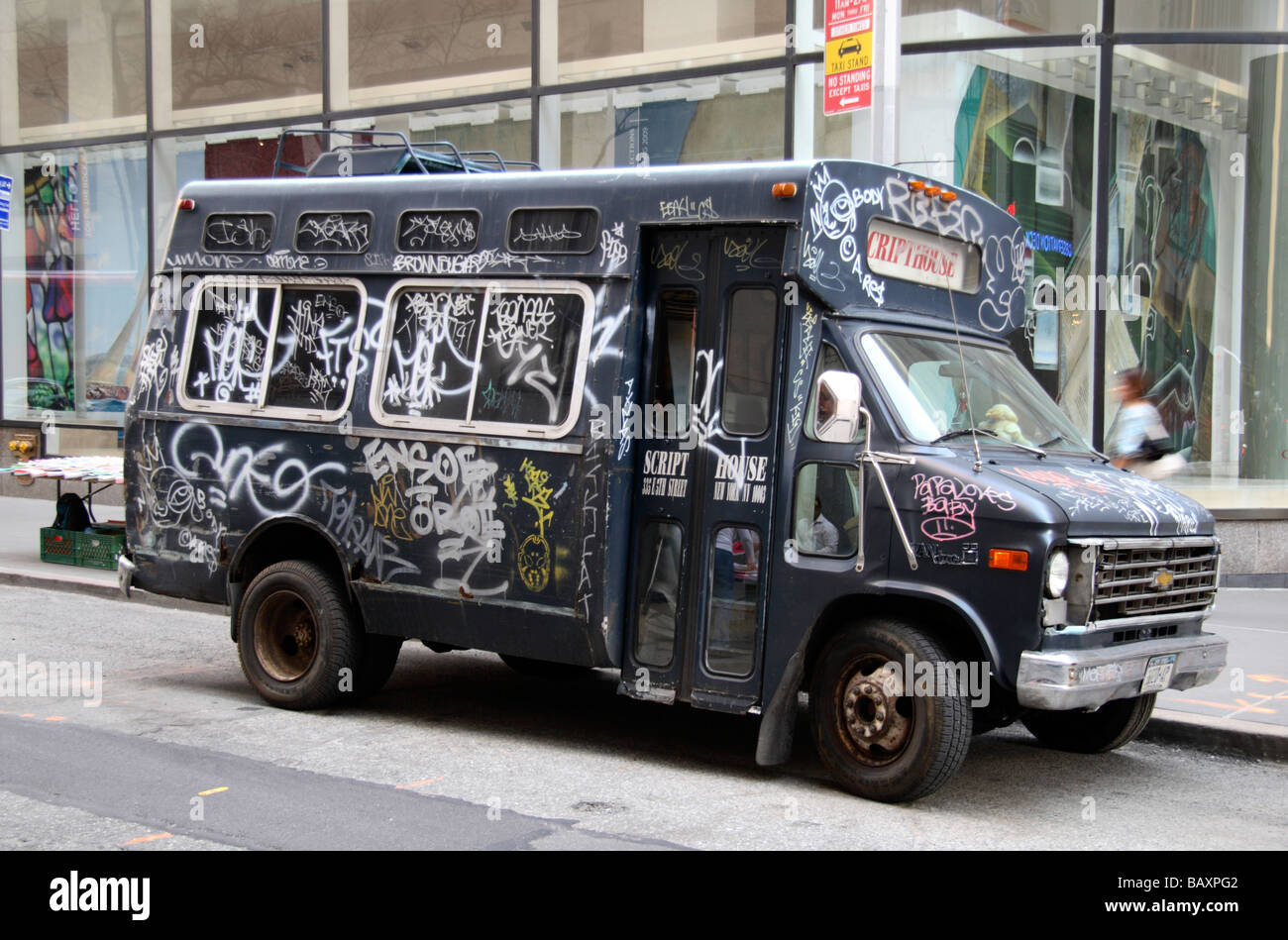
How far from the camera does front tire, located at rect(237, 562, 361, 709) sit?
7969 millimetres

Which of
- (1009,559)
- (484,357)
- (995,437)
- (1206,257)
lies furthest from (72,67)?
(1009,559)

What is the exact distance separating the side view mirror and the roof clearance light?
2.82 feet

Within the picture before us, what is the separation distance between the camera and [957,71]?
13.8 m

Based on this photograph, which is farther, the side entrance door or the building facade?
the building facade

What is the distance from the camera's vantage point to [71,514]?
14.3 meters

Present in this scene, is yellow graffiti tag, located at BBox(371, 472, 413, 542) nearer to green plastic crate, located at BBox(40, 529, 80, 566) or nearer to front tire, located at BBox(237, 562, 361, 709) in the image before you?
front tire, located at BBox(237, 562, 361, 709)

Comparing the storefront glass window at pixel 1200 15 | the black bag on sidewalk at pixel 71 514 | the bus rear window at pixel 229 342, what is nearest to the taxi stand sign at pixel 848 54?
the storefront glass window at pixel 1200 15

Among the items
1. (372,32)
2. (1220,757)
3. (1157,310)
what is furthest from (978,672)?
(372,32)

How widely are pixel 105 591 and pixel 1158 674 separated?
9.85m

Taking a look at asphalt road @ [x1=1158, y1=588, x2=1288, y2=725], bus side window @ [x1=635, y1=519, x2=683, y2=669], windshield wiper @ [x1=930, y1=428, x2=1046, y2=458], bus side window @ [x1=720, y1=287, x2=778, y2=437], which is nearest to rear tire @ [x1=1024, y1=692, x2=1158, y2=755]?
asphalt road @ [x1=1158, y1=588, x2=1288, y2=725]

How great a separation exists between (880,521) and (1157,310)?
341 inches

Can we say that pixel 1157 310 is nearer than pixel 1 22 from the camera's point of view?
Yes
